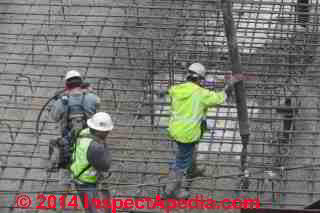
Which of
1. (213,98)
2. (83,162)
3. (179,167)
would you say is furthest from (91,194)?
(213,98)

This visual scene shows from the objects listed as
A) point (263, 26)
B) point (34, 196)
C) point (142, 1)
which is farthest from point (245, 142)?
point (142, 1)

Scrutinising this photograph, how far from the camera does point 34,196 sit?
10328 mm

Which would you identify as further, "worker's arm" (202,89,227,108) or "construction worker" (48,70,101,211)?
"construction worker" (48,70,101,211)

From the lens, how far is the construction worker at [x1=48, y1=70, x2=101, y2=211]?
30.8 ft

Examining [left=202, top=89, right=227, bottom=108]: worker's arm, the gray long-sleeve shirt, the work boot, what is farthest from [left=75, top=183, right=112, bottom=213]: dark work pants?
[left=202, top=89, right=227, bottom=108]: worker's arm

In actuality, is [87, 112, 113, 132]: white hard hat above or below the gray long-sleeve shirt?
below

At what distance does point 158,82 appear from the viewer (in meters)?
12.5

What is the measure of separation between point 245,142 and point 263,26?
15.6ft

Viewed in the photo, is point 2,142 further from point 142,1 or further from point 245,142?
point 142,1

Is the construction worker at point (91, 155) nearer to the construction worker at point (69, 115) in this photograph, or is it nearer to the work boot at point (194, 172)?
the construction worker at point (69, 115)

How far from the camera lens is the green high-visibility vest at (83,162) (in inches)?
343

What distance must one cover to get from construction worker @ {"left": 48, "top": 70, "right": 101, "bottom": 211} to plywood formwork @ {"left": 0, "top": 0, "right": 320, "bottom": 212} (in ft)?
1.76

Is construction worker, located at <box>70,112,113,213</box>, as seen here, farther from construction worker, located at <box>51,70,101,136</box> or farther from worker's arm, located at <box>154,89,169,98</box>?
worker's arm, located at <box>154,89,169,98</box>

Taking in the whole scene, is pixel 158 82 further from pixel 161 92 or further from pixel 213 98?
pixel 213 98
